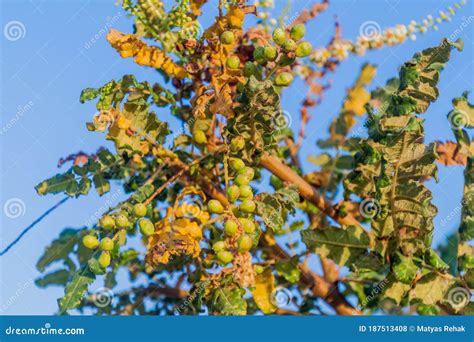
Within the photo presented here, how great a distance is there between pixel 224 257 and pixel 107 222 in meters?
0.36

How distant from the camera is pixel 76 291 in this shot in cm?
204

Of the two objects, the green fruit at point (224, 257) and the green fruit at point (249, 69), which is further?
the green fruit at point (249, 69)

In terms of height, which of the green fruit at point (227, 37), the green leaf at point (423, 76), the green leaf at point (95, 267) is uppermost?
the green leaf at point (423, 76)

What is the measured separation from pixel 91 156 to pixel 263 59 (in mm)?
781

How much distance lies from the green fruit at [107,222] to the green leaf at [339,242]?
67 cm

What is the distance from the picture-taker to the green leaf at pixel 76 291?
6.64 feet

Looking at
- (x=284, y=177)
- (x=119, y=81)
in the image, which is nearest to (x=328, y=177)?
(x=284, y=177)

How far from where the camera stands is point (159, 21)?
80.4 inches

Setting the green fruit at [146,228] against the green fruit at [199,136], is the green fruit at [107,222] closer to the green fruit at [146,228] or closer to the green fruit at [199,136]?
the green fruit at [146,228]

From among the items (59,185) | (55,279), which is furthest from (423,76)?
(55,279)

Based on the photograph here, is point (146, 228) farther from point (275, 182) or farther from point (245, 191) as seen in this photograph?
point (275, 182)

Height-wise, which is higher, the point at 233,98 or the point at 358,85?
the point at 358,85

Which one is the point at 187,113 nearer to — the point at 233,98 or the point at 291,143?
the point at 233,98


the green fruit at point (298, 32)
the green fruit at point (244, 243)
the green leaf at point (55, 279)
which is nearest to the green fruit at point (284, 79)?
the green fruit at point (298, 32)
